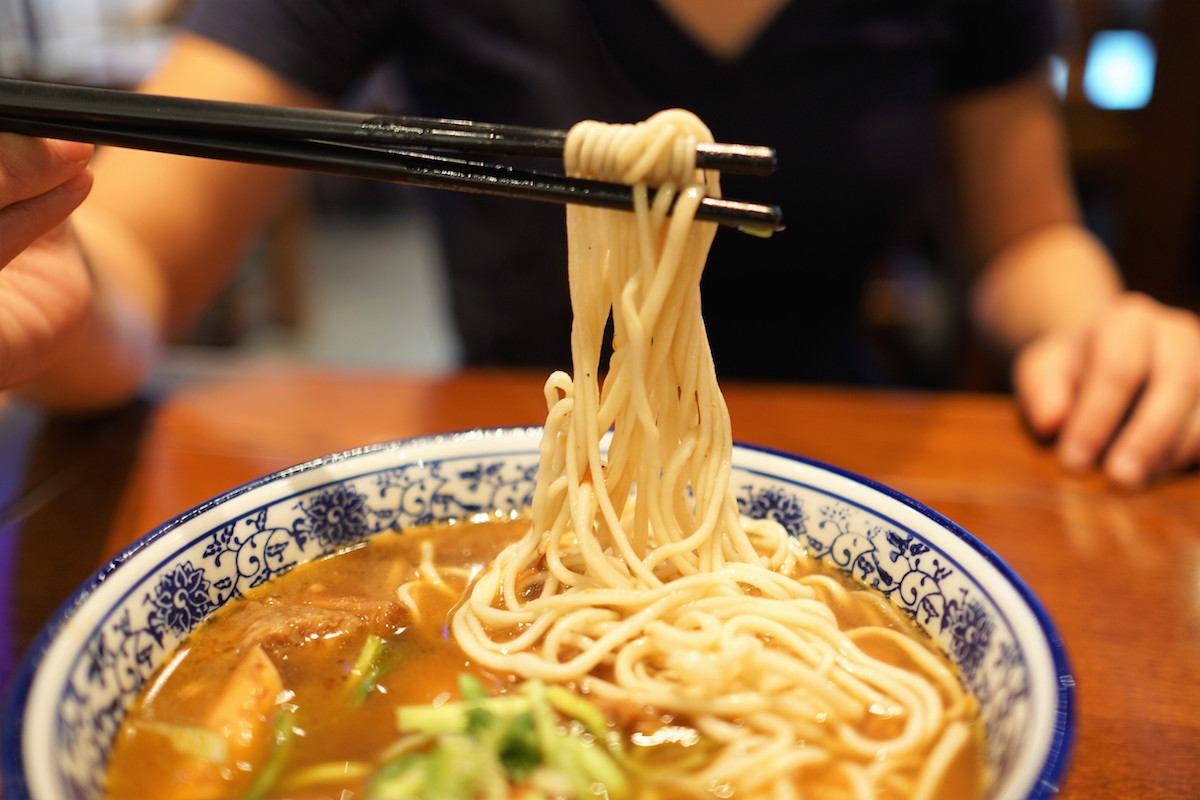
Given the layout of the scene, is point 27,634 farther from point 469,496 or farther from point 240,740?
point 469,496

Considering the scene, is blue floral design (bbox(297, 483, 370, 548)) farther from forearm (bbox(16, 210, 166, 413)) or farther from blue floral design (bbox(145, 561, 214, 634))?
forearm (bbox(16, 210, 166, 413))

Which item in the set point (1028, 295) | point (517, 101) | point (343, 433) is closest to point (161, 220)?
point (343, 433)

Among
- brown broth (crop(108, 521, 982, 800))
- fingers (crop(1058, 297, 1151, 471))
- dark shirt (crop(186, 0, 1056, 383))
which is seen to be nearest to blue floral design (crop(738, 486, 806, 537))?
brown broth (crop(108, 521, 982, 800))

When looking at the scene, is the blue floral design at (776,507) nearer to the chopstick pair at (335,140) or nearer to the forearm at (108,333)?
the chopstick pair at (335,140)

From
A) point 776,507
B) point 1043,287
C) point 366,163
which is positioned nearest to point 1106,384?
point 1043,287

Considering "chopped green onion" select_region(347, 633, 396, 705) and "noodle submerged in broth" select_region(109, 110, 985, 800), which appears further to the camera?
"chopped green onion" select_region(347, 633, 396, 705)

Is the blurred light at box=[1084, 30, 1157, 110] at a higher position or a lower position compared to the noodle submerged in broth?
higher

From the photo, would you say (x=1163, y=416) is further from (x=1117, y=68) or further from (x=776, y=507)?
(x=1117, y=68)
